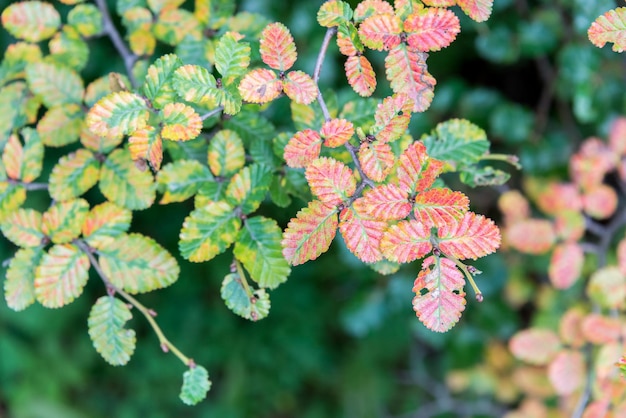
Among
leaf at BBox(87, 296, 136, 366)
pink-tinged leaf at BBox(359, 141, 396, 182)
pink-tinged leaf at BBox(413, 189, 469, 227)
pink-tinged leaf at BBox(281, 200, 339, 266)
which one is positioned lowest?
leaf at BBox(87, 296, 136, 366)

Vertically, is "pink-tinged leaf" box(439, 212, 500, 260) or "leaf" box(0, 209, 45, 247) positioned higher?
"pink-tinged leaf" box(439, 212, 500, 260)

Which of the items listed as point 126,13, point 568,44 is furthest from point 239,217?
point 568,44

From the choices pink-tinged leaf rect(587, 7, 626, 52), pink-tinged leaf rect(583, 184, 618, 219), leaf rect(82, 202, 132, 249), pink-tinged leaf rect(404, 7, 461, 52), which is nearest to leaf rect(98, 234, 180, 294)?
leaf rect(82, 202, 132, 249)

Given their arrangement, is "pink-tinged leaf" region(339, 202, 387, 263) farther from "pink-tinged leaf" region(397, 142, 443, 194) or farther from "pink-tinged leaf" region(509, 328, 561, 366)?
"pink-tinged leaf" region(509, 328, 561, 366)

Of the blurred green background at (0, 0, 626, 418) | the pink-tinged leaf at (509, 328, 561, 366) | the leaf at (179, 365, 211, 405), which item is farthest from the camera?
the blurred green background at (0, 0, 626, 418)

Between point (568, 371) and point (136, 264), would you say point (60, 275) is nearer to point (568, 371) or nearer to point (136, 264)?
point (136, 264)
